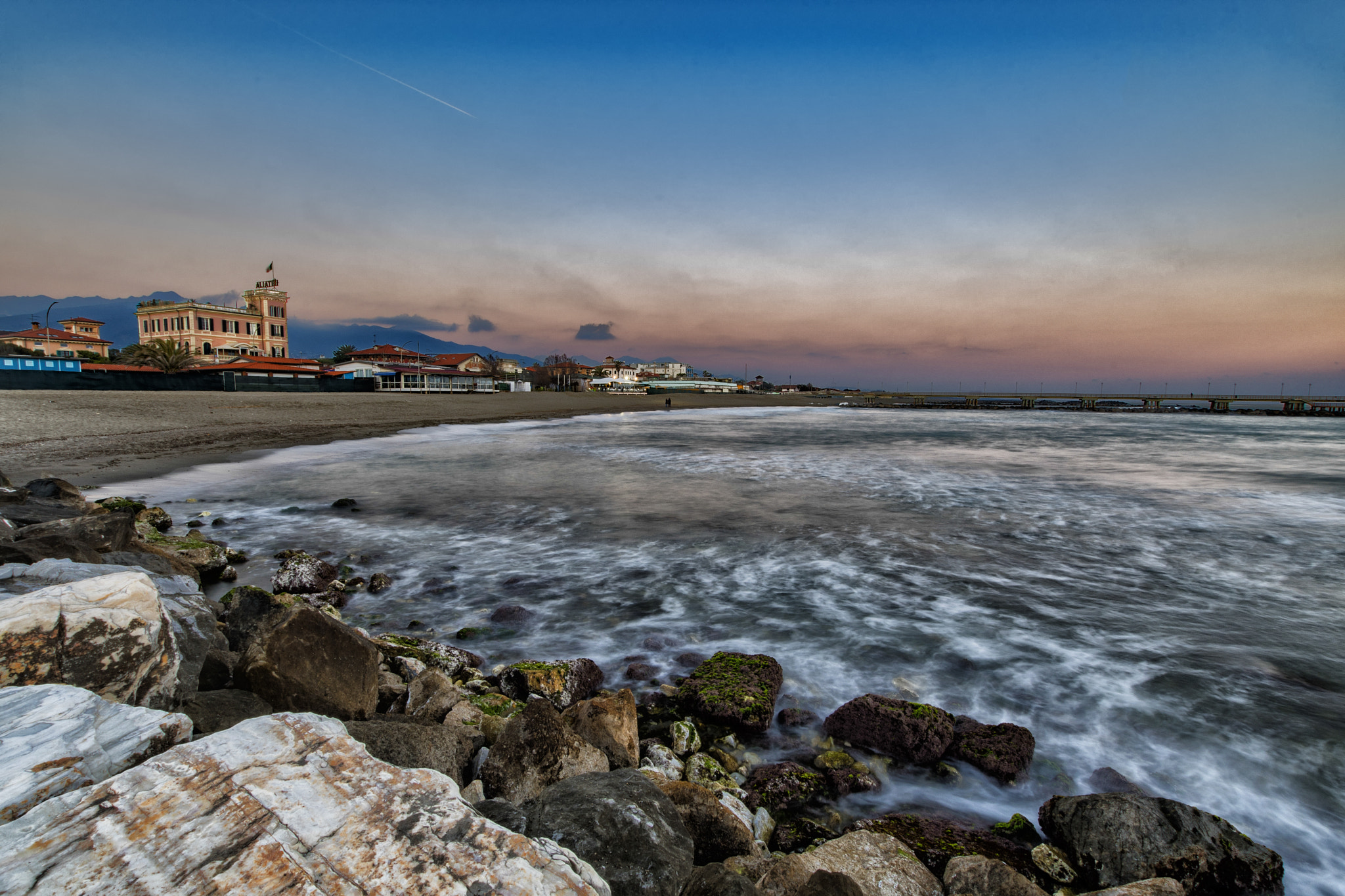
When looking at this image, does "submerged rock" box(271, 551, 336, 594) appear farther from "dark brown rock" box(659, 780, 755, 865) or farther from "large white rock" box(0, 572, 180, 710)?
"dark brown rock" box(659, 780, 755, 865)

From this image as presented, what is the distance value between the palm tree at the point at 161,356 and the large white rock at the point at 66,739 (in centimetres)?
6887

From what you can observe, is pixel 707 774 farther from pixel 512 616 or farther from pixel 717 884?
pixel 512 616

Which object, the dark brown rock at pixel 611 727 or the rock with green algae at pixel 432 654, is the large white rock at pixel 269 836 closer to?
the dark brown rock at pixel 611 727

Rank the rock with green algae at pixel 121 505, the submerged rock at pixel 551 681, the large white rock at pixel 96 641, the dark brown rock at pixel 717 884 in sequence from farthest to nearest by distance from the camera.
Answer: the rock with green algae at pixel 121 505, the submerged rock at pixel 551 681, the large white rock at pixel 96 641, the dark brown rock at pixel 717 884

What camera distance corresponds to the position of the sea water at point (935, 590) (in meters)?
4.15

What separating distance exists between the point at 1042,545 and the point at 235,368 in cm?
6691

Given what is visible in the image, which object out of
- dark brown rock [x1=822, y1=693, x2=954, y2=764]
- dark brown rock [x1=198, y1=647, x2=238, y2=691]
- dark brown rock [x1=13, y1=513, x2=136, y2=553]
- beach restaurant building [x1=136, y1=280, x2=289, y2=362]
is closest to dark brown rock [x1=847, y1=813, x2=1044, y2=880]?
dark brown rock [x1=822, y1=693, x2=954, y2=764]

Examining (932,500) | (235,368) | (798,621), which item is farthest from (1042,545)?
(235,368)

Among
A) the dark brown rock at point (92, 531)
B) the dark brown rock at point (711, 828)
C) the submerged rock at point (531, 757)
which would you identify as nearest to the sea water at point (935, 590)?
the dark brown rock at point (711, 828)

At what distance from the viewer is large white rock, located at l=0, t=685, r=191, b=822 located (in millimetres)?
1690

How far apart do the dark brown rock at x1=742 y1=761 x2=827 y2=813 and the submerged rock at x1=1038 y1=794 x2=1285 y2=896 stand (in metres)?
1.28

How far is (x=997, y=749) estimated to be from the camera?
389 centimetres

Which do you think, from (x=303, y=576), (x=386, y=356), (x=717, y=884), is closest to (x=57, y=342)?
(x=386, y=356)

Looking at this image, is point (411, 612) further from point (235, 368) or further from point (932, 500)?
point (235, 368)
